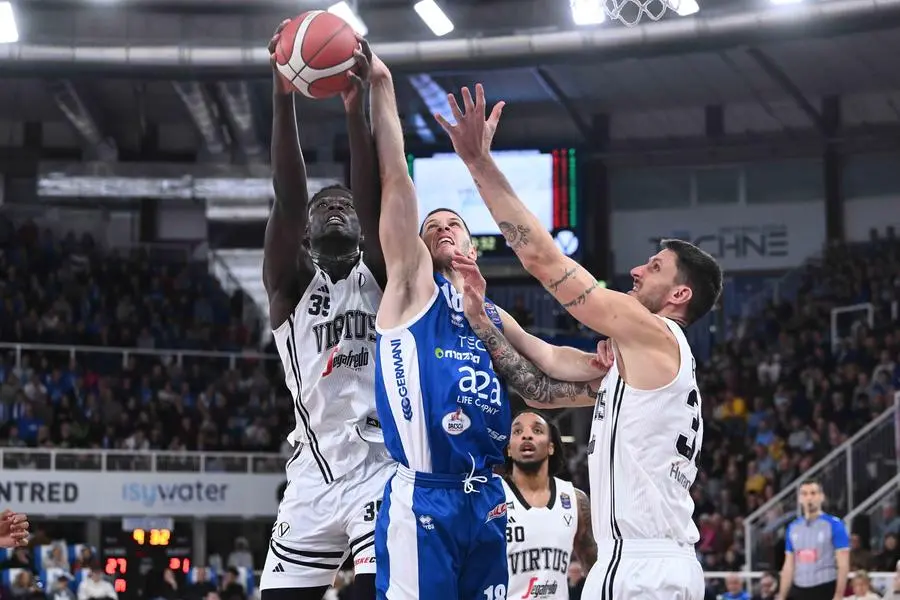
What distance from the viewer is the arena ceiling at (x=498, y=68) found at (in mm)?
22766

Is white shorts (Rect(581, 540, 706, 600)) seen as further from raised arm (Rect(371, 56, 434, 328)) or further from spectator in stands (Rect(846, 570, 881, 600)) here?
spectator in stands (Rect(846, 570, 881, 600))

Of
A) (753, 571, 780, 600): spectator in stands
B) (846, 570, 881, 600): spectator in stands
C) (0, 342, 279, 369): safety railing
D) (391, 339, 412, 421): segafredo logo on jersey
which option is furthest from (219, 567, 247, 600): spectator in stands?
(391, 339, 412, 421): segafredo logo on jersey

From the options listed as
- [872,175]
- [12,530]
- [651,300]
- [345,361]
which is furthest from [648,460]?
[872,175]

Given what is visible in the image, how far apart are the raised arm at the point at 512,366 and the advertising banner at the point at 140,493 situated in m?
18.5

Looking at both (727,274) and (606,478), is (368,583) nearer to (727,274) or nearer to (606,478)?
(606,478)

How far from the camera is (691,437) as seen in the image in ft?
18.6

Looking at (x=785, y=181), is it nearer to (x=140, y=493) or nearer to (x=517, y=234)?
(x=140, y=493)

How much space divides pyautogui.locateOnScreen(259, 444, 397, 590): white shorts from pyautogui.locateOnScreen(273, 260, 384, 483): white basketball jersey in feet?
0.22

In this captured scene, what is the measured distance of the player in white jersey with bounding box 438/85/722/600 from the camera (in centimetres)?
554

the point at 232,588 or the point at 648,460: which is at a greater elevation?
the point at 648,460

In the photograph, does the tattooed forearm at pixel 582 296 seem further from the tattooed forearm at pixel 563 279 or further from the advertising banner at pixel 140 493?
the advertising banner at pixel 140 493

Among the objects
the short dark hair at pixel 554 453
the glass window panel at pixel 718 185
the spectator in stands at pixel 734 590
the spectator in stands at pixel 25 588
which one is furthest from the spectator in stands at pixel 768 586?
the glass window panel at pixel 718 185

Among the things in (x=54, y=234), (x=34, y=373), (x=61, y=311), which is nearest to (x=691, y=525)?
(x=34, y=373)

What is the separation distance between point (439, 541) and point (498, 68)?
1884 centimetres
